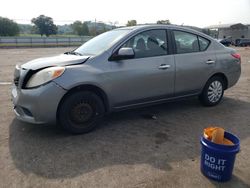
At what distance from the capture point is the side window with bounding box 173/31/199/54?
17.0 ft

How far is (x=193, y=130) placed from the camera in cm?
452

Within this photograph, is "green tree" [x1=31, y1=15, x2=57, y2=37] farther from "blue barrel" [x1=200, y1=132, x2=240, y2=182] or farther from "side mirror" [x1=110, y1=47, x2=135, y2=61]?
"blue barrel" [x1=200, y1=132, x2=240, y2=182]

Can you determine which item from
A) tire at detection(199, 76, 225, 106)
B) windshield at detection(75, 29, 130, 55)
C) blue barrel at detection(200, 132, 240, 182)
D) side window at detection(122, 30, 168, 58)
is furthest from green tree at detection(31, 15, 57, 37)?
blue barrel at detection(200, 132, 240, 182)

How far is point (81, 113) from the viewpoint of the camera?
4.21 meters

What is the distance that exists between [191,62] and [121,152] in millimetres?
2476

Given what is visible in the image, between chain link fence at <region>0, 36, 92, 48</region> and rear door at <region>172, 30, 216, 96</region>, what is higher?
chain link fence at <region>0, 36, 92, 48</region>

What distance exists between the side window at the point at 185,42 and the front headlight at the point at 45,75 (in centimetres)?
231

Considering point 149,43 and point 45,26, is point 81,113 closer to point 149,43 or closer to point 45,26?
point 149,43

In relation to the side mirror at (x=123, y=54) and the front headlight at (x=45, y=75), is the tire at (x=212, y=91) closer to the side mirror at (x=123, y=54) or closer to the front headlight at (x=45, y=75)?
the side mirror at (x=123, y=54)

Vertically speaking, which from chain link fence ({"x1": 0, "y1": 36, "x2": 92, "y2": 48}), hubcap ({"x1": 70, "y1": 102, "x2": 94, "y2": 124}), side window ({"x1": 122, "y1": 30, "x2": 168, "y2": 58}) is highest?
chain link fence ({"x1": 0, "y1": 36, "x2": 92, "y2": 48})

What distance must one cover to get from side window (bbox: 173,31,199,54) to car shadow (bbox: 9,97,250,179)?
1.24 meters

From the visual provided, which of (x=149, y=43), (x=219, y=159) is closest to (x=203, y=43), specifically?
(x=149, y=43)

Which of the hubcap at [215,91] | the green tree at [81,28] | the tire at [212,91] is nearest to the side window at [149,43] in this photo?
the tire at [212,91]

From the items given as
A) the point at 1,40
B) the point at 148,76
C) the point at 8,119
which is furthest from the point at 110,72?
the point at 1,40
